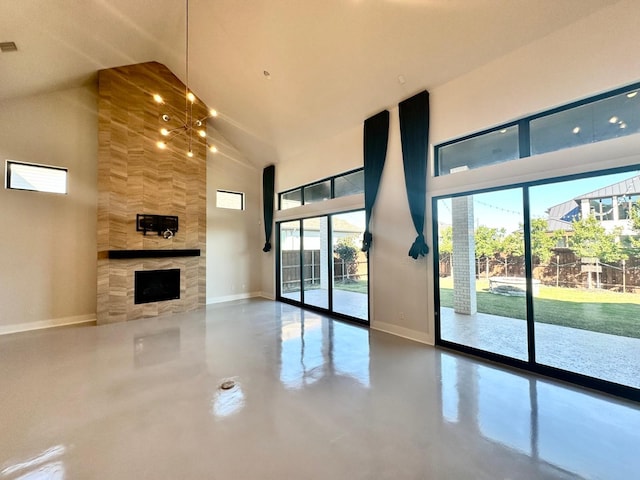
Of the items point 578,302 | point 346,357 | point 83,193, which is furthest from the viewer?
point 83,193

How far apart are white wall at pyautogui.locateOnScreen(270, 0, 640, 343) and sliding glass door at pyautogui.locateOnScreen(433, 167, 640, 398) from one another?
237 mm

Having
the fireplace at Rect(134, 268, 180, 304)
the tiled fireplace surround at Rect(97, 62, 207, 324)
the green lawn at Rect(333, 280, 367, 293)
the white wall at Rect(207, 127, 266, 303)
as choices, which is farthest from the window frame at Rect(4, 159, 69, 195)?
the green lawn at Rect(333, 280, 367, 293)

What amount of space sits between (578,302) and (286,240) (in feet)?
20.0

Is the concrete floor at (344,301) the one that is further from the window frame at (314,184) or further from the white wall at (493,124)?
the window frame at (314,184)

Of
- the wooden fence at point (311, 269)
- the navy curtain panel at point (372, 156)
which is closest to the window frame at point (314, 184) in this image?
the navy curtain panel at point (372, 156)

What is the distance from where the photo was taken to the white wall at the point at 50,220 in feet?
16.6

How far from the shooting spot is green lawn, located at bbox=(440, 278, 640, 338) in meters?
2.83

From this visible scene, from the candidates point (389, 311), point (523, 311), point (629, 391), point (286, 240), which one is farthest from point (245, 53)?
point (629, 391)

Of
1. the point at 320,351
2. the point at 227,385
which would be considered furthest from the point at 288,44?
the point at 227,385

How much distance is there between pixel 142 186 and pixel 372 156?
5013mm

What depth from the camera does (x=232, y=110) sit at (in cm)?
634

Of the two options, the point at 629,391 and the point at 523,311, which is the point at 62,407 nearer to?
the point at 523,311

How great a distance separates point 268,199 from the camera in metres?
7.90

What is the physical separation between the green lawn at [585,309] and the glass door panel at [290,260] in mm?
4813
